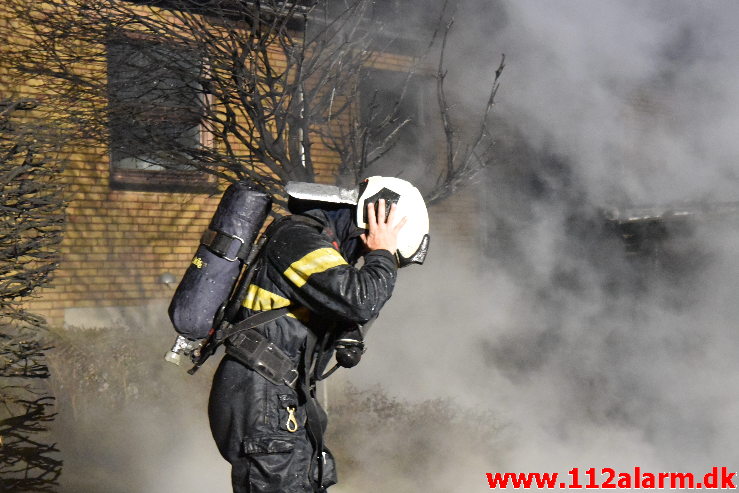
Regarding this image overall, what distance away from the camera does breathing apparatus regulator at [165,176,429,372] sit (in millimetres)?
2717

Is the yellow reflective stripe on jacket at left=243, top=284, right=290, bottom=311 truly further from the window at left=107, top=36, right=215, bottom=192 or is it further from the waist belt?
the window at left=107, top=36, right=215, bottom=192

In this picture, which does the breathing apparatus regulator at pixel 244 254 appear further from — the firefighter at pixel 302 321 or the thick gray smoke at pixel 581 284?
the thick gray smoke at pixel 581 284

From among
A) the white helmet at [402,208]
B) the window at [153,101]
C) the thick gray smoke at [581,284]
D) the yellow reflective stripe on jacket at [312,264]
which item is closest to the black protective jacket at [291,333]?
the yellow reflective stripe on jacket at [312,264]

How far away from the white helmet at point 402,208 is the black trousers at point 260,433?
603 millimetres

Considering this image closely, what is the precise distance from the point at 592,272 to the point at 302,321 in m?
6.82

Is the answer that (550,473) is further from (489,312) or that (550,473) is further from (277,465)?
(277,465)

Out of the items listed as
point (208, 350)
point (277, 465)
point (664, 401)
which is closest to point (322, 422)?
point (277, 465)

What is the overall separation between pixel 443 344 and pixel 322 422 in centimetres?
609

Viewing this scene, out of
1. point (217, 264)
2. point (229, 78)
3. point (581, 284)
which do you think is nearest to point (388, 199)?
point (217, 264)

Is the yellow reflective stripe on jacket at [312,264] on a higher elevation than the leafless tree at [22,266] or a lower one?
higher

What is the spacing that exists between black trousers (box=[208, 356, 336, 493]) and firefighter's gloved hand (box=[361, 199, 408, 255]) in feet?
1.83

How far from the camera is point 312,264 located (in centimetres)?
258

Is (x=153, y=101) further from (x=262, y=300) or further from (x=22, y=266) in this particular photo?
(x=262, y=300)

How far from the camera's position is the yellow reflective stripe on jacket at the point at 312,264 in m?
2.57
